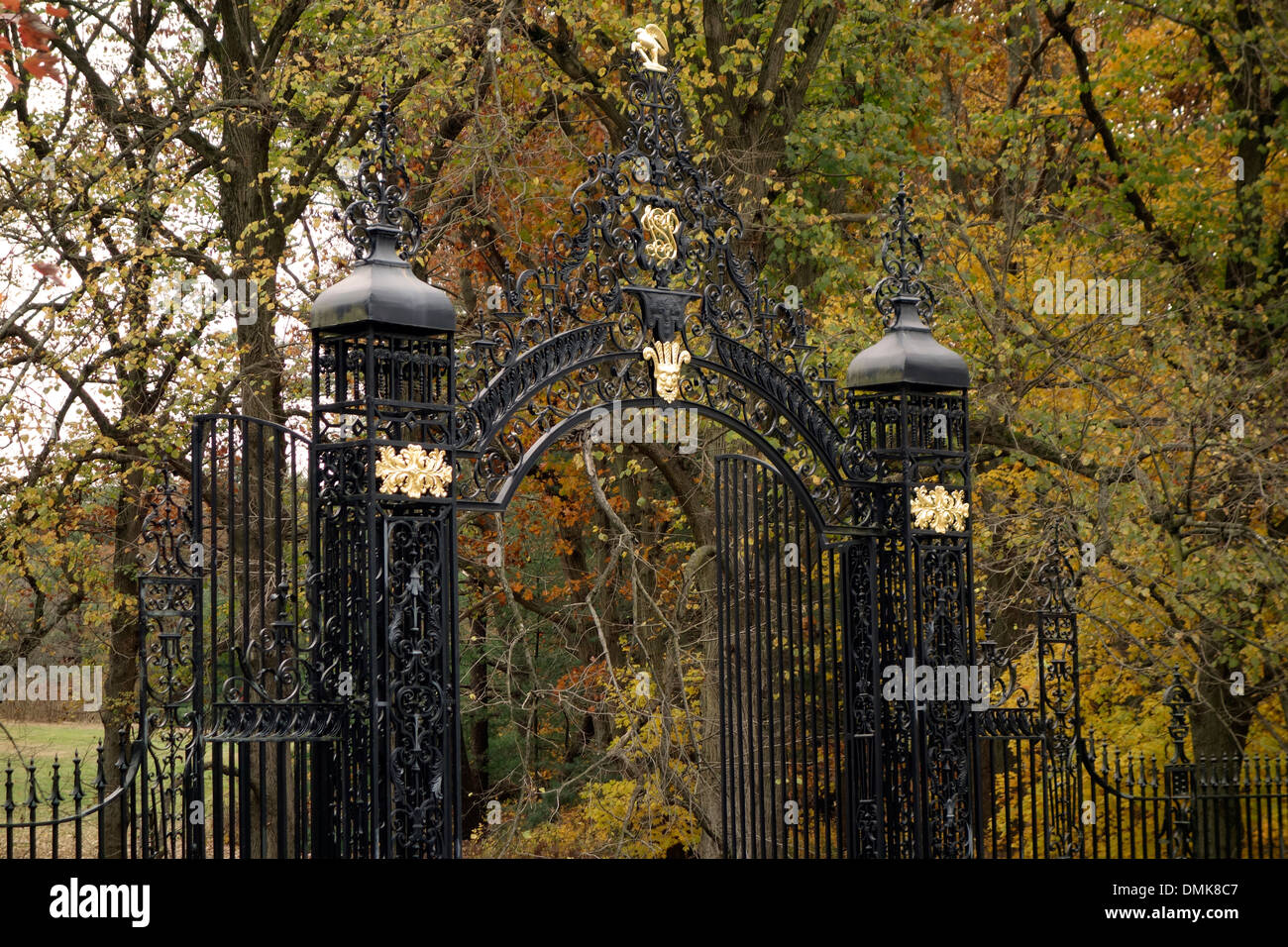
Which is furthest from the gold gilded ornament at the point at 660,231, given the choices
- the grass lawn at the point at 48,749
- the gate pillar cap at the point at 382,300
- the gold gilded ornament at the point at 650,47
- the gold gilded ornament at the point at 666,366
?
the grass lawn at the point at 48,749

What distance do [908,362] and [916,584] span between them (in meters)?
1.18

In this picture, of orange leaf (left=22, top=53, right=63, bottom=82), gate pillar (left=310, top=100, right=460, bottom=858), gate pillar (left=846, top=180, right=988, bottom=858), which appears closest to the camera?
orange leaf (left=22, top=53, right=63, bottom=82)

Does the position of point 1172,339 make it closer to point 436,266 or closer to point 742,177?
point 742,177

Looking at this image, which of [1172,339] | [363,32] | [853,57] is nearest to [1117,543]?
[1172,339]

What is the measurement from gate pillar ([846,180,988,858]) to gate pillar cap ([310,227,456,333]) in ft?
8.89

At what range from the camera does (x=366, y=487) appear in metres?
5.48

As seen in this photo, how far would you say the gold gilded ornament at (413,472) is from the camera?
5520 mm

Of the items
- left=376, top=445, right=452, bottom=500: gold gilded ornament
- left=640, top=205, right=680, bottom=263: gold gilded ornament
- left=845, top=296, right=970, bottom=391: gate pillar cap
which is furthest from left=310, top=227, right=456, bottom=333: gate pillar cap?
left=845, top=296, right=970, bottom=391: gate pillar cap

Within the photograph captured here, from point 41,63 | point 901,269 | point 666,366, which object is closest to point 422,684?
point 666,366

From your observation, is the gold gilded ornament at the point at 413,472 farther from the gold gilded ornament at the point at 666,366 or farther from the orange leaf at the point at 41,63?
the orange leaf at the point at 41,63

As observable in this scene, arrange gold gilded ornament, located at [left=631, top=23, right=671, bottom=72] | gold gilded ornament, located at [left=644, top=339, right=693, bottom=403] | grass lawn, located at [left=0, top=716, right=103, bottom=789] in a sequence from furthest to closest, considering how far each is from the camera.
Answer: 1. grass lawn, located at [left=0, top=716, right=103, bottom=789]
2. gold gilded ornament, located at [left=631, top=23, right=671, bottom=72]
3. gold gilded ornament, located at [left=644, top=339, right=693, bottom=403]

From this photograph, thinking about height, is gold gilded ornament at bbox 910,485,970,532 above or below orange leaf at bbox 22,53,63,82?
below

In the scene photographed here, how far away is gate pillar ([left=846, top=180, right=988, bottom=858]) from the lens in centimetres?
722

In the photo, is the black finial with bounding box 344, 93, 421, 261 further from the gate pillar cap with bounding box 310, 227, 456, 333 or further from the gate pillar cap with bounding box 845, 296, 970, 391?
the gate pillar cap with bounding box 845, 296, 970, 391
